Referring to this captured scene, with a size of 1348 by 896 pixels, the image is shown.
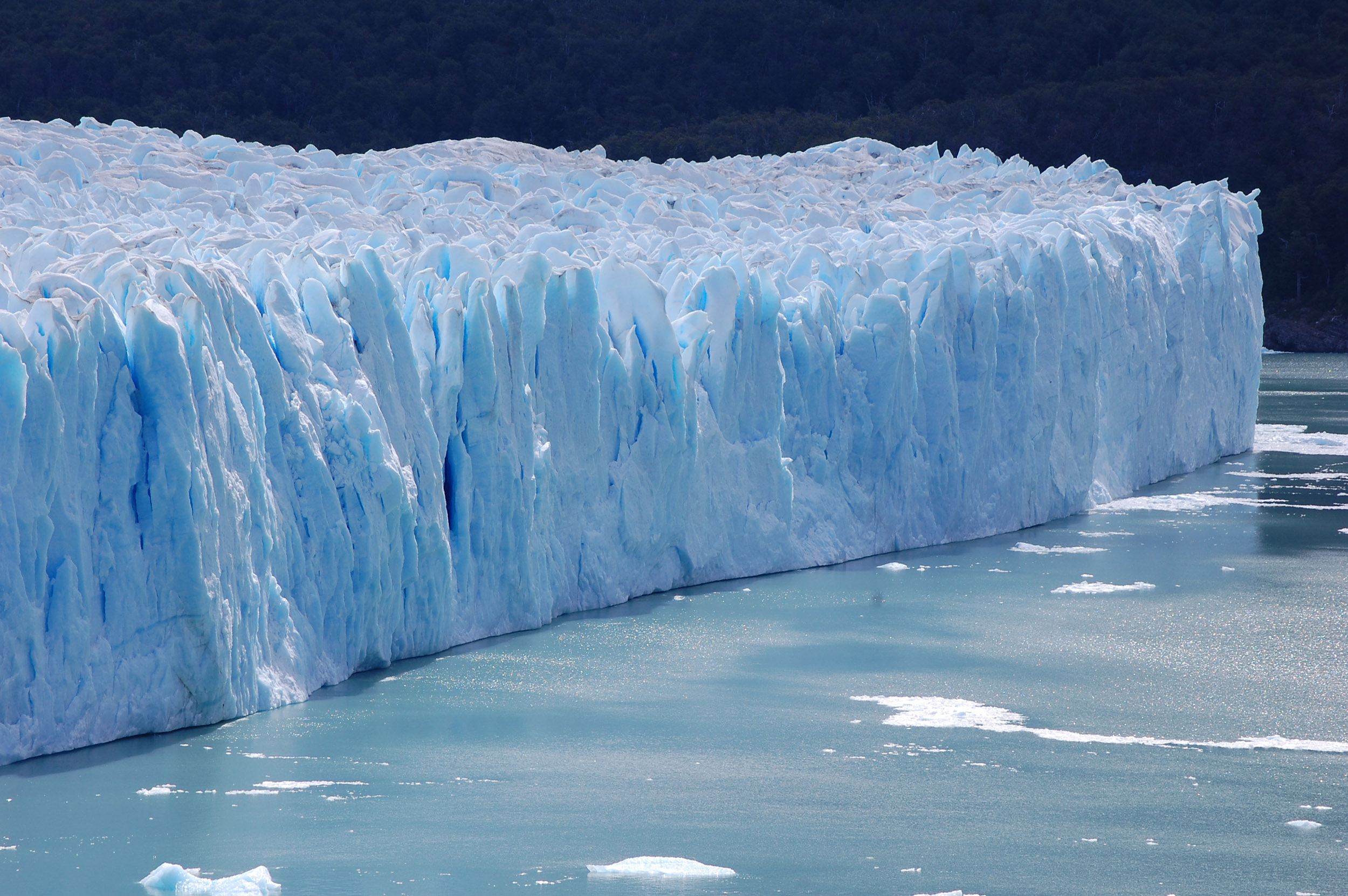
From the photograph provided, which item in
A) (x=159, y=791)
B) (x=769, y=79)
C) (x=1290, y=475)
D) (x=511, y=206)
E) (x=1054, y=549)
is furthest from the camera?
(x=769, y=79)

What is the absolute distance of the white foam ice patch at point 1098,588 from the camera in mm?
9141

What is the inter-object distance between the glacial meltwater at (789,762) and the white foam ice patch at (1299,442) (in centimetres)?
725

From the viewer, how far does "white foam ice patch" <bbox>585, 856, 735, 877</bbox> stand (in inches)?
190

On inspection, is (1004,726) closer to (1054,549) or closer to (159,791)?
(159,791)

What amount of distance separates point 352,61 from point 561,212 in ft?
78.0

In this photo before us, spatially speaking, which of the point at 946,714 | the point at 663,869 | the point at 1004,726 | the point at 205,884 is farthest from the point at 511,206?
the point at 205,884

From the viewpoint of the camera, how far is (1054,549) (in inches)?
411

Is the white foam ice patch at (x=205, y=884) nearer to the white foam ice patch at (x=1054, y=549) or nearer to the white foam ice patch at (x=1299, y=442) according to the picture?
the white foam ice patch at (x=1054, y=549)

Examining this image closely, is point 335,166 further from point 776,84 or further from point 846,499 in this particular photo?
point 776,84

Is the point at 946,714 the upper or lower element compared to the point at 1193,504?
lower

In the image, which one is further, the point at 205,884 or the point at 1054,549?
the point at 1054,549

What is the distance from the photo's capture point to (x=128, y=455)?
18.7ft

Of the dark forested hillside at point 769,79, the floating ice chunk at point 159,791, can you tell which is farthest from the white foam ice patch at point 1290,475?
the dark forested hillside at point 769,79

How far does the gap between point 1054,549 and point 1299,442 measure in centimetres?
719
